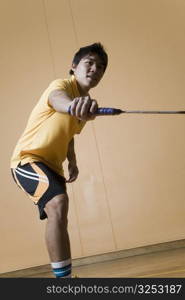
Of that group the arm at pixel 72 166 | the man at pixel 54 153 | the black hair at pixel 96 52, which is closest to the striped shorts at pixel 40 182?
Result: the man at pixel 54 153

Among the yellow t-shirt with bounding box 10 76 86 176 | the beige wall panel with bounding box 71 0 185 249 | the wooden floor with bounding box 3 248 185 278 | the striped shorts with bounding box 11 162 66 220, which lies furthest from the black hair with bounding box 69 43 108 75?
the beige wall panel with bounding box 71 0 185 249

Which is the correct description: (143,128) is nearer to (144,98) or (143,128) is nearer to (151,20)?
(144,98)

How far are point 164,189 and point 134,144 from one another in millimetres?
439

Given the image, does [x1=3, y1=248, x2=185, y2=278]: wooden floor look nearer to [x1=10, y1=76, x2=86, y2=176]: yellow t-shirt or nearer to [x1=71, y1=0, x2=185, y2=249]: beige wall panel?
[x1=71, y1=0, x2=185, y2=249]: beige wall panel

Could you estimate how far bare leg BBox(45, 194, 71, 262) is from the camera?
1.22 metres

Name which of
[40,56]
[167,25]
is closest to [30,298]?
[40,56]

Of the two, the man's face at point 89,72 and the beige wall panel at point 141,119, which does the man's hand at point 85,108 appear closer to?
the man's face at point 89,72

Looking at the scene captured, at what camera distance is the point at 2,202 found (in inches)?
111

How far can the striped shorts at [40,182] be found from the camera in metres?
1.30

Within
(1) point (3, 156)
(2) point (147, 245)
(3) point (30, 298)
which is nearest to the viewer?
(3) point (30, 298)

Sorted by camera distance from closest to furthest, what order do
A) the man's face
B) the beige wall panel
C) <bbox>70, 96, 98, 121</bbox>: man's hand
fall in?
<bbox>70, 96, 98, 121</bbox>: man's hand
the man's face
the beige wall panel

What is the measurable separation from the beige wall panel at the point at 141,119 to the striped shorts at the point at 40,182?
58.8 inches

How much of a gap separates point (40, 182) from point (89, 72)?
54cm

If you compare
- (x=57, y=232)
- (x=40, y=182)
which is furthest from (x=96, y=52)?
(x=57, y=232)
